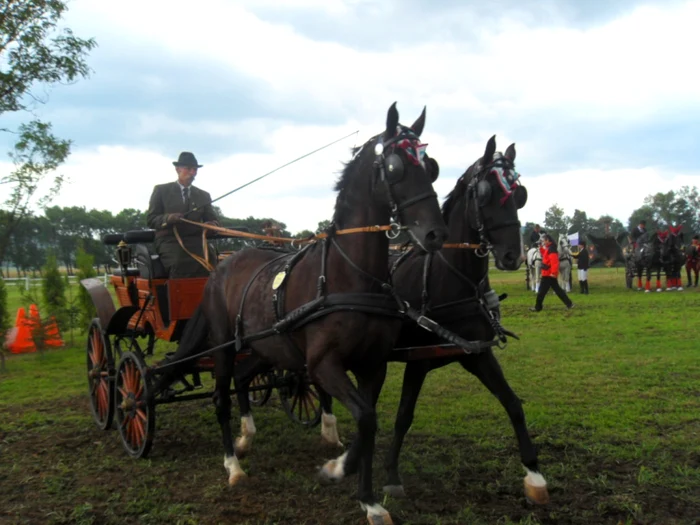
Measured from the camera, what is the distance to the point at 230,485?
4.82 m

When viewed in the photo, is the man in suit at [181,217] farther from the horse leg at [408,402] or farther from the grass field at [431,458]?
the horse leg at [408,402]

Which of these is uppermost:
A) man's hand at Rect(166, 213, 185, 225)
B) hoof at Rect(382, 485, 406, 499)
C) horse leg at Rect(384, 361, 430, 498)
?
man's hand at Rect(166, 213, 185, 225)

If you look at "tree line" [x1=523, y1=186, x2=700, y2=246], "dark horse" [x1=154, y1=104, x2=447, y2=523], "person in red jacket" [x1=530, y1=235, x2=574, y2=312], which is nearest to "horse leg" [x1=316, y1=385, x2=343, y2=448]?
"dark horse" [x1=154, y1=104, x2=447, y2=523]

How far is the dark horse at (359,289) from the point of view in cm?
375

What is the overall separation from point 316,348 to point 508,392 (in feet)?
5.06

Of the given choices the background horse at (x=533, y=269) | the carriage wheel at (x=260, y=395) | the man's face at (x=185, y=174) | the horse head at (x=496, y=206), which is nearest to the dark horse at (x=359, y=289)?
the horse head at (x=496, y=206)

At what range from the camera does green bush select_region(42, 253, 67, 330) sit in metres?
12.9

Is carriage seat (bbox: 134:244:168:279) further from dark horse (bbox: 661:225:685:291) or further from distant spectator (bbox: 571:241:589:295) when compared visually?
dark horse (bbox: 661:225:685:291)

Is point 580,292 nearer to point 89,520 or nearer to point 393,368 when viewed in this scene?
point 393,368

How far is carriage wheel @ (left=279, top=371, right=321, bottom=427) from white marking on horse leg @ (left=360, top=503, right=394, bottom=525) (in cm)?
235

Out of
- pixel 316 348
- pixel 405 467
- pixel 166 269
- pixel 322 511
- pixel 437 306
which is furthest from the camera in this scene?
pixel 166 269

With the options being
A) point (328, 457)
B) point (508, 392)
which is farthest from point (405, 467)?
point (508, 392)

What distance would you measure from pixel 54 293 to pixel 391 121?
453 inches

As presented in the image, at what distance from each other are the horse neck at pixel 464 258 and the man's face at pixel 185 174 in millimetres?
3156
